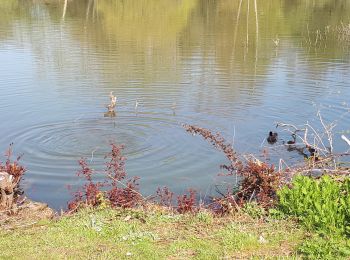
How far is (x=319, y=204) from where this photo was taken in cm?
615

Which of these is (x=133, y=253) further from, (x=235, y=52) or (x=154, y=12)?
(x=154, y=12)

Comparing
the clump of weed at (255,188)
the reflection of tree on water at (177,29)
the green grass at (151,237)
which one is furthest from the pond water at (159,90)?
the green grass at (151,237)

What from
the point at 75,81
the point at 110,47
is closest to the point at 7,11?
the point at 110,47

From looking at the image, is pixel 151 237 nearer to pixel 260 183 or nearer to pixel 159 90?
pixel 260 183

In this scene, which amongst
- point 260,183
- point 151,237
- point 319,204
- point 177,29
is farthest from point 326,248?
point 177,29

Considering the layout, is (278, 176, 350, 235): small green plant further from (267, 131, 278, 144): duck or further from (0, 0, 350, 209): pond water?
(267, 131, 278, 144): duck

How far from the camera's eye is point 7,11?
41250mm

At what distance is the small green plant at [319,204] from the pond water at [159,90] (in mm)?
3461

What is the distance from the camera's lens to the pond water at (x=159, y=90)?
11.4 meters

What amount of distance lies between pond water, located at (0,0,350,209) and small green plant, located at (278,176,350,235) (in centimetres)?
346

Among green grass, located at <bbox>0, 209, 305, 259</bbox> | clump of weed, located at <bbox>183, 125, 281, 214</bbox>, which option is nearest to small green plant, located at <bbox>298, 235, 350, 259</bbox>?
green grass, located at <bbox>0, 209, 305, 259</bbox>

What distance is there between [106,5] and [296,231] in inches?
1597

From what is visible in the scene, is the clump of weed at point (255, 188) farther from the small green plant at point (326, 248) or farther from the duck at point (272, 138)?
the duck at point (272, 138)

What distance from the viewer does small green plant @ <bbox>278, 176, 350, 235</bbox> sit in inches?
235
